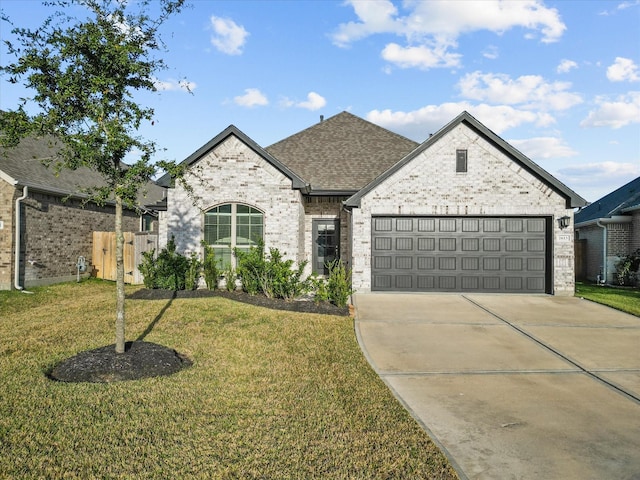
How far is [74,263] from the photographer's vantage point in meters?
16.5

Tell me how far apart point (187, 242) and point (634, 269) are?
628 inches

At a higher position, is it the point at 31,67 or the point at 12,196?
the point at 31,67

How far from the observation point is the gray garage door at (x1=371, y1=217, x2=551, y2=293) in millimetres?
14102

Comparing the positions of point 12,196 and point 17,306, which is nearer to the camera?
point 17,306

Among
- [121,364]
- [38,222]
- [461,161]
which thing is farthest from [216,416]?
[38,222]

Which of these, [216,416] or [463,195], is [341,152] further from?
[216,416]

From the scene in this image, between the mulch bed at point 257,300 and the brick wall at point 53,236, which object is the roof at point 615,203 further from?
the brick wall at point 53,236

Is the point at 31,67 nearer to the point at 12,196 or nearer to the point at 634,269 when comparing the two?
the point at 12,196

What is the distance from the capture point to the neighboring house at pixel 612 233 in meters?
17.4

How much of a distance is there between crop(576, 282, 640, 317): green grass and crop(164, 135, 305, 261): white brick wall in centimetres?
887

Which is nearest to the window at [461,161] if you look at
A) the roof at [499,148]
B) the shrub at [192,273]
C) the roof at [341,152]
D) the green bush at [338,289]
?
the roof at [499,148]

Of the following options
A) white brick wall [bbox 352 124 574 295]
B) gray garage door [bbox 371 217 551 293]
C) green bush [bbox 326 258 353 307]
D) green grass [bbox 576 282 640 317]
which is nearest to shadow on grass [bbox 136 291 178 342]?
green bush [bbox 326 258 353 307]

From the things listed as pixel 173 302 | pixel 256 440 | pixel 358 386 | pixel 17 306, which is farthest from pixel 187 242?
pixel 256 440

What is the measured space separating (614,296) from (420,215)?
644 cm
